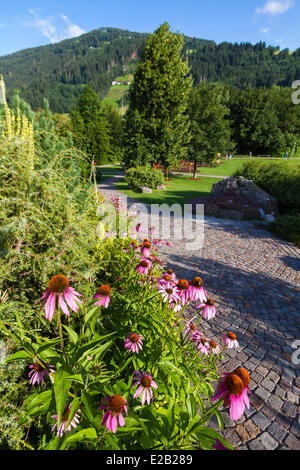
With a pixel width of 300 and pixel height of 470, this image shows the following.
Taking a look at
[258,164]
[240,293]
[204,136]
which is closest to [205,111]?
[204,136]

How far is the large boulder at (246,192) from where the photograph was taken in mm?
9680

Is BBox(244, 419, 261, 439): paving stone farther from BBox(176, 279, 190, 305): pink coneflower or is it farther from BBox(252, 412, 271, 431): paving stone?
BBox(176, 279, 190, 305): pink coneflower

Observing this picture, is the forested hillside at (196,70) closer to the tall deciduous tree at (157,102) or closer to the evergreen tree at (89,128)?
the evergreen tree at (89,128)

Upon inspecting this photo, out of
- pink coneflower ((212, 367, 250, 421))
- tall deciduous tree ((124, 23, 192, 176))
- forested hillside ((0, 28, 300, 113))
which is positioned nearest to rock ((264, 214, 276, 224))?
pink coneflower ((212, 367, 250, 421))

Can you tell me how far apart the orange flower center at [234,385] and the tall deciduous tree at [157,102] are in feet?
50.7

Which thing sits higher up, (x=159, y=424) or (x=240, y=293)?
(x=159, y=424)

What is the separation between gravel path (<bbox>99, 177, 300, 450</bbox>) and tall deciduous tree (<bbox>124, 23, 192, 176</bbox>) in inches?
392

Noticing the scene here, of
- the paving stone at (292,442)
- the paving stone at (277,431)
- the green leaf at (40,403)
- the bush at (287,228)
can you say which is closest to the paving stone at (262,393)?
the paving stone at (277,431)

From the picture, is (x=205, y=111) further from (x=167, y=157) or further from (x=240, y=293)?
(x=240, y=293)

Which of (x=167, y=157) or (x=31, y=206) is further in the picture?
(x=167, y=157)

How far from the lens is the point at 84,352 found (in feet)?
Answer: 4.23

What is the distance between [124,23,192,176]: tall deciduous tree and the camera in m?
14.3

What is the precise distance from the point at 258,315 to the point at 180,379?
2.74 metres

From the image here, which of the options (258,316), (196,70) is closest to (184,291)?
(258,316)
